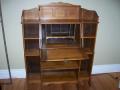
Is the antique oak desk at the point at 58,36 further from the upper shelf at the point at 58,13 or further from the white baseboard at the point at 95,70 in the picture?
the white baseboard at the point at 95,70

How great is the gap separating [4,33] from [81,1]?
4.34 ft

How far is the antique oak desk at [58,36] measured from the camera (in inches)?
102

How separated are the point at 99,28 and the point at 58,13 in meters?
0.79

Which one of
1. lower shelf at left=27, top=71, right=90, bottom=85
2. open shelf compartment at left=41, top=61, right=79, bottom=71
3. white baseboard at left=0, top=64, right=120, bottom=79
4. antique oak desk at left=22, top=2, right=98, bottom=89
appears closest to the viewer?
antique oak desk at left=22, top=2, right=98, bottom=89

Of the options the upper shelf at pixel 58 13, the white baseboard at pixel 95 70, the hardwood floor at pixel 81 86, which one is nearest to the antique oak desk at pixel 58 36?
the upper shelf at pixel 58 13

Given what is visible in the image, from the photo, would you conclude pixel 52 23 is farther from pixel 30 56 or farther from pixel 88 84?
pixel 88 84

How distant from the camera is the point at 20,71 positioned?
10.4ft

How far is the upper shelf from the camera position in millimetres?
2629

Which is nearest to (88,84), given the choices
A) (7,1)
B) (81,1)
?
(81,1)

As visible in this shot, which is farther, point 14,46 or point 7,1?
point 14,46

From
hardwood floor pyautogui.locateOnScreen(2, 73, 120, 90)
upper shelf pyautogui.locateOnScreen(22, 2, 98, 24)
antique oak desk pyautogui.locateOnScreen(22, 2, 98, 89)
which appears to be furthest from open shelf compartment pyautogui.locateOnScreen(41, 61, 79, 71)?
upper shelf pyautogui.locateOnScreen(22, 2, 98, 24)

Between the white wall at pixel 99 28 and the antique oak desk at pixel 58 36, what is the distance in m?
0.15

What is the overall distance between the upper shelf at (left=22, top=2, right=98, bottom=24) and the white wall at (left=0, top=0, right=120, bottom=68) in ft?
0.32

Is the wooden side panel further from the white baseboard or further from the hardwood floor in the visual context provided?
the hardwood floor
